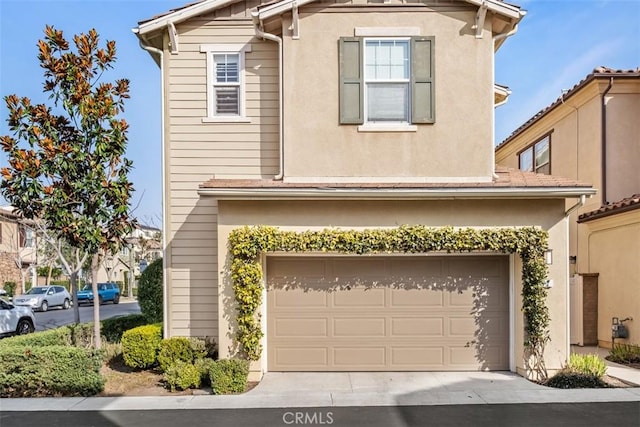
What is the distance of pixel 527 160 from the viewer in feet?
55.6

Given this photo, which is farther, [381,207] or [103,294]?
[103,294]

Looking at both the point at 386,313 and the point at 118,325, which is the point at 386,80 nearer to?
the point at 386,313

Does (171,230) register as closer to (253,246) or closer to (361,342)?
(253,246)

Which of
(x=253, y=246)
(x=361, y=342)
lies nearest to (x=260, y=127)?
(x=253, y=246)

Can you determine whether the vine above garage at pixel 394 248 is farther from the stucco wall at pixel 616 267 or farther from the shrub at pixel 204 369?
the stucco wall at pixel 616 267

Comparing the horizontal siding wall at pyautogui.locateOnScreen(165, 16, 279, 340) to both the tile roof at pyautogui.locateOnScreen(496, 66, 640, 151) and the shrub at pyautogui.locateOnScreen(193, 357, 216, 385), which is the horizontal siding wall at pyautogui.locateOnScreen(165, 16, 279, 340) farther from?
the tile roof at pyautogui.locateOnScreen(496, 66, 640, 151)

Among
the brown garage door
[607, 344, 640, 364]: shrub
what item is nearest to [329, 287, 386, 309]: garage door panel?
the brown garage door

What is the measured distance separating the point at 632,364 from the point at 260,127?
908cm

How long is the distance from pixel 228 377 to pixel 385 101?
5878 millimetres

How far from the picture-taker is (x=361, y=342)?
8945 millimetres

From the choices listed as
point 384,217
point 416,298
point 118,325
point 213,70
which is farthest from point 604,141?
point 118,325

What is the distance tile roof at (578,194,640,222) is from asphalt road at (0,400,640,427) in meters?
4.71

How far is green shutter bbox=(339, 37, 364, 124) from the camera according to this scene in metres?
9.04

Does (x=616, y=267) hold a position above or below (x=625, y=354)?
above
